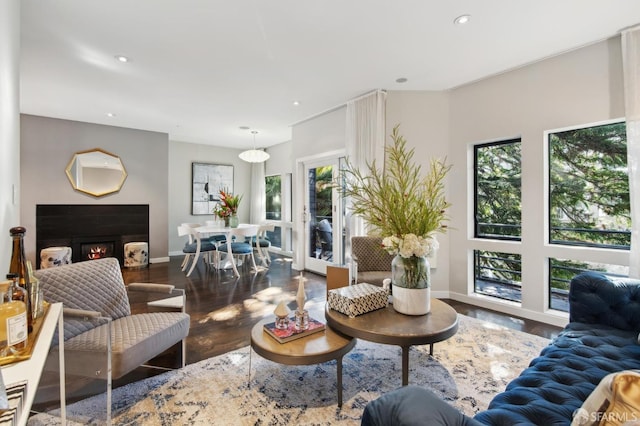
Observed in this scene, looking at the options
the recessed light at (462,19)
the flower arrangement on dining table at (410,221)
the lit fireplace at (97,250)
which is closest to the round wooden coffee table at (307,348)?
the flower arrangement on dining table at (410,221)

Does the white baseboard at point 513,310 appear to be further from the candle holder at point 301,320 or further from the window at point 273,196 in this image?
the window at point 273,196

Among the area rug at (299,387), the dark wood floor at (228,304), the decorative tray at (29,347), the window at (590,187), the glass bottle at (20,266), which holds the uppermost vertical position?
the window at (590,187)

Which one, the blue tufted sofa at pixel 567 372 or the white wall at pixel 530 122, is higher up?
the white wall at pixel 530 122

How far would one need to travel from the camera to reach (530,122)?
3.40 metres

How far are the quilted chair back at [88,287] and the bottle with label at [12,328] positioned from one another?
1092 mm

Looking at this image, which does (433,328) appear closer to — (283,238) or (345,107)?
(345,107)

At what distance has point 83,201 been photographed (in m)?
5.88

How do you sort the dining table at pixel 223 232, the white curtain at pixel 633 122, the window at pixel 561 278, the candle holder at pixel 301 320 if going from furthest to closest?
1. the dining table at pixel 223 232
2. the window at pixel 561 278
3. the white curtain at pixel 633 122
4. the candle holder at pixel 301 320

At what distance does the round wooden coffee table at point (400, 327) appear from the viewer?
182 cm

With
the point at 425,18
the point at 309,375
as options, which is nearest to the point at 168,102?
the point at 425,18

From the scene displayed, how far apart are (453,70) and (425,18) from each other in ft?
3.87

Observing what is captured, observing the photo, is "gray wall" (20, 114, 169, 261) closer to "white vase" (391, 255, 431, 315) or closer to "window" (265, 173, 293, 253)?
"window" (265, 173, 293, 253)

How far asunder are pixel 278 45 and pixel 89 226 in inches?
211

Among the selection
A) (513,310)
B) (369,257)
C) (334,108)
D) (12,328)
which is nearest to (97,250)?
(334,108)
